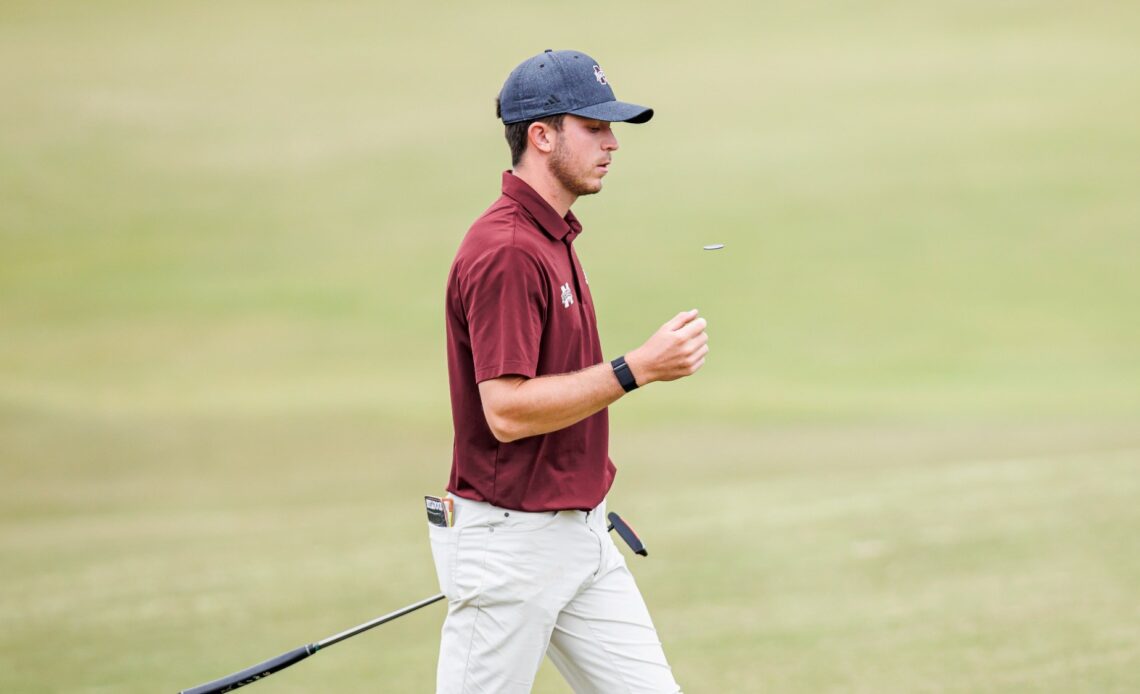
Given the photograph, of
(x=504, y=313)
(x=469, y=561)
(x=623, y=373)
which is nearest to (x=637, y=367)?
(x=623, y=373)

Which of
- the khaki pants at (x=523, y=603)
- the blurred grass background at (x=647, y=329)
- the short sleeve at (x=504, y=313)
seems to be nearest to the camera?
the short sleeve at (x=504, y=313)

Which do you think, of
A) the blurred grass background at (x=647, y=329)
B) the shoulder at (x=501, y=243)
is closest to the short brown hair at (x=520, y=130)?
the shoulder at (x=501, y=243)

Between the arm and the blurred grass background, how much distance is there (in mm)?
2090

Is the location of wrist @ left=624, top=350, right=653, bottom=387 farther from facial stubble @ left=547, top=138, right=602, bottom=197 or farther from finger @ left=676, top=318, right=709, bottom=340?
facial stubble @ left=547, top=138, right=602, bottom=197

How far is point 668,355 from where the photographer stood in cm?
272

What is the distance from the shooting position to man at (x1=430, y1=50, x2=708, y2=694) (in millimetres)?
2719

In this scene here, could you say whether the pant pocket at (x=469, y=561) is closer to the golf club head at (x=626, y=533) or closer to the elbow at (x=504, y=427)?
the elbow at (x=504, y=427)

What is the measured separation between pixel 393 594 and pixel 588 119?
3142 mm

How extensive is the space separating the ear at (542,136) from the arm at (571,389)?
51cm

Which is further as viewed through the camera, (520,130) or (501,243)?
(520,130)

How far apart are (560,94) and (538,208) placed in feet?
0.78

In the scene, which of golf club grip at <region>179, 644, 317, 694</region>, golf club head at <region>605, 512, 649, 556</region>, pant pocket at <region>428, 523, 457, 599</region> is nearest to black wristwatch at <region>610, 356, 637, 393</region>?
pant pocket at <region>428, 523, 457, 599</region>

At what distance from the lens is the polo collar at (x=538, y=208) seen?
2922 millimetres

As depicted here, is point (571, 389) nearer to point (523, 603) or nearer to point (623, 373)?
point (623, 373)
